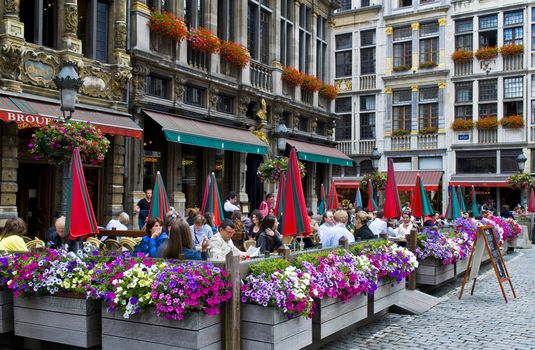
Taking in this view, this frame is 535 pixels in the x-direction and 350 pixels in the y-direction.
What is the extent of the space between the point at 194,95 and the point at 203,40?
1808 millimetres

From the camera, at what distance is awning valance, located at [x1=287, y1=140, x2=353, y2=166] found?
81.3ft

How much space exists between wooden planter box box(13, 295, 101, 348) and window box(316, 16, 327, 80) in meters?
23.7

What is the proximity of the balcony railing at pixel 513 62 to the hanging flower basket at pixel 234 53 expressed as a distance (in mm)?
18540

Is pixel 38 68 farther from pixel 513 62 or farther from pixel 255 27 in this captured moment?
pixel 513 62

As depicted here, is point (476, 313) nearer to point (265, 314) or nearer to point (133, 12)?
point (265, 314)

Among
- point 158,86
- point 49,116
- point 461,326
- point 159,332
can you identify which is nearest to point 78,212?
point 159,332

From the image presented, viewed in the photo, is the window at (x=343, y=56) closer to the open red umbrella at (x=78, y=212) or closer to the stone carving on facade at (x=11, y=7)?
the stone carving on facade at (x=11, y=7)

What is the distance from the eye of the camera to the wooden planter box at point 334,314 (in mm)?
6701

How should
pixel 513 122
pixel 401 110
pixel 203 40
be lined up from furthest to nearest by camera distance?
pixel 401 110 → pixel 513 122 → pixel 203 40

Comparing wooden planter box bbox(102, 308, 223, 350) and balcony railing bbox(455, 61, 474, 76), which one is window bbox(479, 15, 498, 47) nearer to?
balcony railing bbox(455, 61, 474, 76)

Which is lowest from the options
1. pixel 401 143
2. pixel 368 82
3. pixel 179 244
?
pixel 179 244

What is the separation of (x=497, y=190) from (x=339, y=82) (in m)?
11.9

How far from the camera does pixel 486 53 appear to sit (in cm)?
3316

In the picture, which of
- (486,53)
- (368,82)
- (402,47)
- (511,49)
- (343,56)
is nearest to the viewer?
(511,49)
